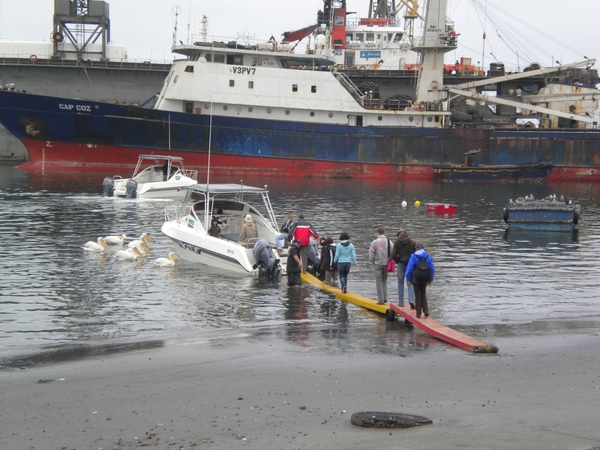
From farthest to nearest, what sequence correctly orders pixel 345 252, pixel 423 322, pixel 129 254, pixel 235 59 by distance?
pixel 235 59 < pixel 129 254 < pixel 345 252 < pixel 423 322

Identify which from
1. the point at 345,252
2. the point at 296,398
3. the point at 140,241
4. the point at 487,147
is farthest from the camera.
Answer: the point at 487,147

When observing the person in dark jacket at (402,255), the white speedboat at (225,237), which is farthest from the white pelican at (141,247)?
the person in dark jacket at (402,255)

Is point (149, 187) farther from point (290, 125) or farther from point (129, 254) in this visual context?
point (290, 125)

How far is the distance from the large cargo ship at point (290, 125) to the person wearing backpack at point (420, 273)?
39462 millimetres

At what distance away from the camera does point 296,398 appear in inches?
386

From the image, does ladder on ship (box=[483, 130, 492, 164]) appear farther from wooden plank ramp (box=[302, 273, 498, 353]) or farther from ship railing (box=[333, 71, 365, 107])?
wooden plank ramp (box=[302, 273, 498, 353])

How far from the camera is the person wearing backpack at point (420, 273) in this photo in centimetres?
1342

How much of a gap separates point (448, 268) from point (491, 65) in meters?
45.2

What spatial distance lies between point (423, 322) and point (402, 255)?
1694mm

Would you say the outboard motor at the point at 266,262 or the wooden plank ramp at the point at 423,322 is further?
the outboard motor at the point at 266,262

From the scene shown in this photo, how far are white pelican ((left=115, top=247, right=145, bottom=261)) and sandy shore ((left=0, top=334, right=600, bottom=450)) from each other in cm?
949

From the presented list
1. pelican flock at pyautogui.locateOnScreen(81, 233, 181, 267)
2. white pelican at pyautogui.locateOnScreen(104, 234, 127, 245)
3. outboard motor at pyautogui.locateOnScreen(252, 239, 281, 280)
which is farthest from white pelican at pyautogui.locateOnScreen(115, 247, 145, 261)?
outboard motor at pyautogui.locateOnScreen(252, 239, 281, 280)

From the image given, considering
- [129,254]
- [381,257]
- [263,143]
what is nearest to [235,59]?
[263,143]

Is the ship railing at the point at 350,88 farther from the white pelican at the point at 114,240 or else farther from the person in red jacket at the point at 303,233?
the person in red jacket at the point at 303,233
